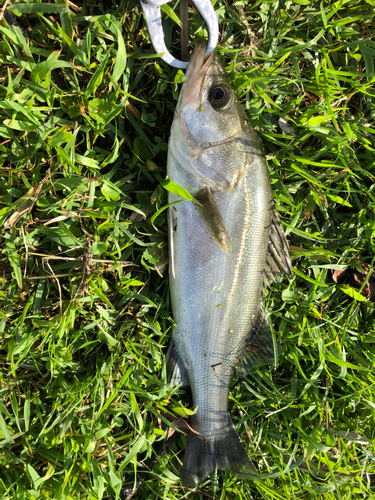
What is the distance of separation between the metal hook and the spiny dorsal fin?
1.29 meters

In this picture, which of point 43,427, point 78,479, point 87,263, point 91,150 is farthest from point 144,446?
point 91,150

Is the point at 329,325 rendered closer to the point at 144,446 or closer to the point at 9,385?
the point at 144,446

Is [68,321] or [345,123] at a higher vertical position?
[345,123]

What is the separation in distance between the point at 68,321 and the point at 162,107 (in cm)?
174

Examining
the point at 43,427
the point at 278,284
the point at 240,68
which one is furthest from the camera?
the point at 278,284

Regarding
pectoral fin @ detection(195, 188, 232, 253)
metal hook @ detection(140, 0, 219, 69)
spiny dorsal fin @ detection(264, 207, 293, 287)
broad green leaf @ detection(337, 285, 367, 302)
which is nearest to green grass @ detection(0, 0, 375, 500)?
broad green leaf @ detection(337, 285, 367, 302)

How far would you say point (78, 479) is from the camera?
2275 mm

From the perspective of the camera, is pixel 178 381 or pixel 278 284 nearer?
pixel 178 381

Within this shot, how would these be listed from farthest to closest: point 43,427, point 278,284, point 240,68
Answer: point 278,284
point 240,68
point 43,427

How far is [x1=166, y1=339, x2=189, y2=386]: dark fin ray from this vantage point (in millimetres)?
2387

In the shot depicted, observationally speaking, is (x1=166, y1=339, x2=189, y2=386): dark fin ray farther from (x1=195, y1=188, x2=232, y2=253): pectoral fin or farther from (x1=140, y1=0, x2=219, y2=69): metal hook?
(x1=140, y1=0, x2=219, y2=69): metal hook

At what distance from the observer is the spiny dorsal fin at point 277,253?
231cm

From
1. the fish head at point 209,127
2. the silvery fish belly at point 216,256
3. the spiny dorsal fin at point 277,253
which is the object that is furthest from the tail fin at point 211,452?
the fish head at point 209,127

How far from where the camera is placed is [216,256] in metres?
2.12
